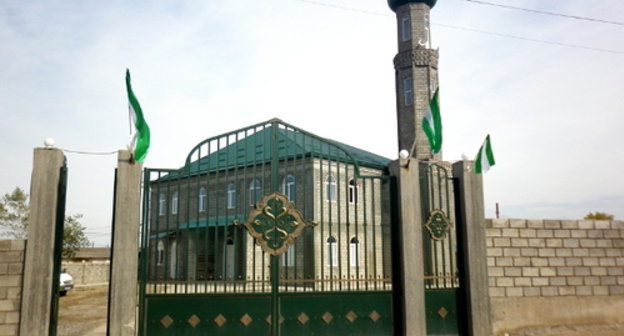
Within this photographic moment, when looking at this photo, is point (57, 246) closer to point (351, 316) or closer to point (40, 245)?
point (40, 245)

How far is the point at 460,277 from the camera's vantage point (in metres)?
7.54

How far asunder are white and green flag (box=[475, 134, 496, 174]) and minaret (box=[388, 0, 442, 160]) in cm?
1663

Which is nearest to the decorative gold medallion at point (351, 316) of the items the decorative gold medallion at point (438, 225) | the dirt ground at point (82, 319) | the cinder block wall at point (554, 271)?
the decorative gold medallion at point (438, 225)

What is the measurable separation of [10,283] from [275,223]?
3291 mm

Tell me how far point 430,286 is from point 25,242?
545cm

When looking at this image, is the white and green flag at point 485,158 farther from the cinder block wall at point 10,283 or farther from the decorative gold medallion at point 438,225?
the cinder block wall at point 10,283

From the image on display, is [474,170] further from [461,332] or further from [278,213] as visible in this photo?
[278,213]

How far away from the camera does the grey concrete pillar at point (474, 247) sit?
7.34 m

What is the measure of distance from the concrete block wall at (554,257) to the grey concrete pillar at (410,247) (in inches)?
53.4

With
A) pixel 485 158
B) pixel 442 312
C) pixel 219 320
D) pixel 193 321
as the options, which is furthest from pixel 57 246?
pixel 485 158

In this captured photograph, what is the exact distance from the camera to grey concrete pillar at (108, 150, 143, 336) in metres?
6.04

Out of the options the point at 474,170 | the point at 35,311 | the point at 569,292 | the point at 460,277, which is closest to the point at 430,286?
the point at 460,277

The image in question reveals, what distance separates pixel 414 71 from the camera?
977 inches

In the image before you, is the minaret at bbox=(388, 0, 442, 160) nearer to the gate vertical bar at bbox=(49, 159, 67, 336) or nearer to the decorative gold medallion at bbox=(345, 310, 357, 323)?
the decorative gold medallion at bbox=(345, 310, 357, 323)
